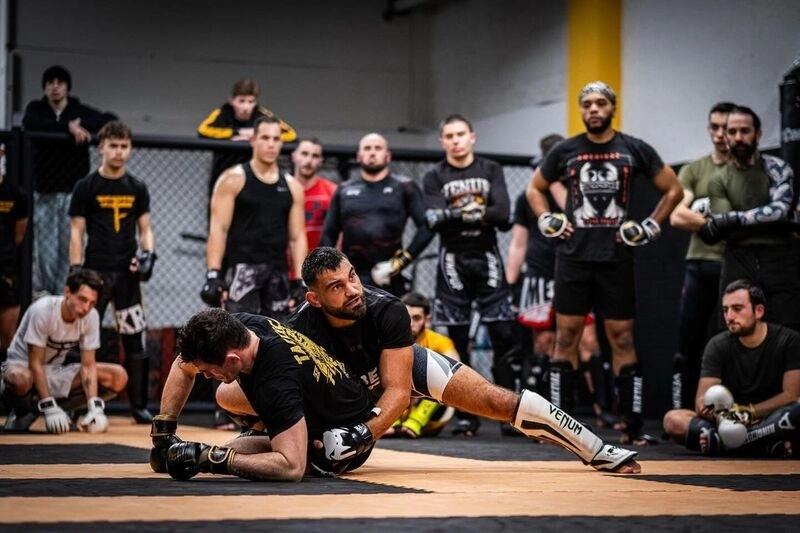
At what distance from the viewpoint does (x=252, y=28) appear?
13.8 m

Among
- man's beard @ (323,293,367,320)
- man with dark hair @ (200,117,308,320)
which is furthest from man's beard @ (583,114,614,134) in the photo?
man's beard @ (323,293,367,320)

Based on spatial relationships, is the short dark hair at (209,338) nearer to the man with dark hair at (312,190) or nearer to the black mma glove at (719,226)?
the black mma glove at (719,226)

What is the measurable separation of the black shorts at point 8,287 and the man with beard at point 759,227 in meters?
4.48

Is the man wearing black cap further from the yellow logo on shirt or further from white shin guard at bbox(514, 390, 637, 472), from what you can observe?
white shin guard at bbox(514, 390, 637, 472)

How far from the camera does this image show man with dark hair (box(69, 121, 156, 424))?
27.8 feet

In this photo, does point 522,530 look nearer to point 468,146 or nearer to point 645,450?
point 645,450

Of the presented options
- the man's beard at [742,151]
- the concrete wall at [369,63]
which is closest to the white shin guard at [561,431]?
the man's beard at [742,151]

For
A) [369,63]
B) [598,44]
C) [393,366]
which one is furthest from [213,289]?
[369,63]

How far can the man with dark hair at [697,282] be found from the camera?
25.6 ft

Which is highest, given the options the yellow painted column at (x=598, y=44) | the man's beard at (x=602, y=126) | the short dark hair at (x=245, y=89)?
the yellow painted column at (x=598, y=44)

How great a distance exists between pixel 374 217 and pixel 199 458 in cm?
436

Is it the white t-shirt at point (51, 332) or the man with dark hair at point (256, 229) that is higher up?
the man with dark hair at point (256, 229)

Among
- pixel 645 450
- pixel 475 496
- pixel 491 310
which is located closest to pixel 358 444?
pixel 475 496

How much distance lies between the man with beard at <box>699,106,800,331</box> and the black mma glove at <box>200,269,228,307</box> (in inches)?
114
